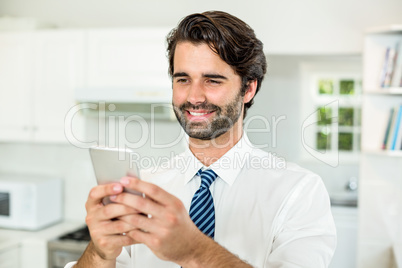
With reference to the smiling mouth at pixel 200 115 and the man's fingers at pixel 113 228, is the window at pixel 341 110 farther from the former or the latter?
the man's fingers at pixel 113 228

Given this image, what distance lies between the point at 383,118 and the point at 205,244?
214cm

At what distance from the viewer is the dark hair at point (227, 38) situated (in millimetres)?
1220

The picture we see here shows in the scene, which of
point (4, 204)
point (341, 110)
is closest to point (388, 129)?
point (341, 110)

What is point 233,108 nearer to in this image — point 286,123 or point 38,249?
point 38,249

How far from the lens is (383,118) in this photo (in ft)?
8.68

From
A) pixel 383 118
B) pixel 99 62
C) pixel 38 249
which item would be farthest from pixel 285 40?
pixel 38 249

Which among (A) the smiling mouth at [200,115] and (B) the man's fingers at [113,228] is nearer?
(B) the man's fingers at [113,228]

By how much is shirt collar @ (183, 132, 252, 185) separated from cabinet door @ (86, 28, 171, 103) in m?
1.29

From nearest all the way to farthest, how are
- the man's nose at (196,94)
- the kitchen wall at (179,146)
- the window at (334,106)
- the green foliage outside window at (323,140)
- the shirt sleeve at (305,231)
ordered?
the shirt sleeve at (305,231)
the man's nose at (196,94)
the kitchen wall at (179,146)
the window at (334,106)
the green foliage outside window at (323,140)

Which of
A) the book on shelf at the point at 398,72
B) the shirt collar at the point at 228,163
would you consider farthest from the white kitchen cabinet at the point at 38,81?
the book on shelf at the point at 398,72

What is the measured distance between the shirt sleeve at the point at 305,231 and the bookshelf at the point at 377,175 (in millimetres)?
1579

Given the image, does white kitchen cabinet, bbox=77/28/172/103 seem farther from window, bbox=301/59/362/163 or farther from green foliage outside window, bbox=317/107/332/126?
green foliage outside window, bbox=317/107/332/126

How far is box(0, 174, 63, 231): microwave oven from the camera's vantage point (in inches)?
117

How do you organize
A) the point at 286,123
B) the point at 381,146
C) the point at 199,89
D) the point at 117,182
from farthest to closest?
1. the point at 286,123
2. the point at 381,146
3. the point at 199,89
4. the point at 117,182
